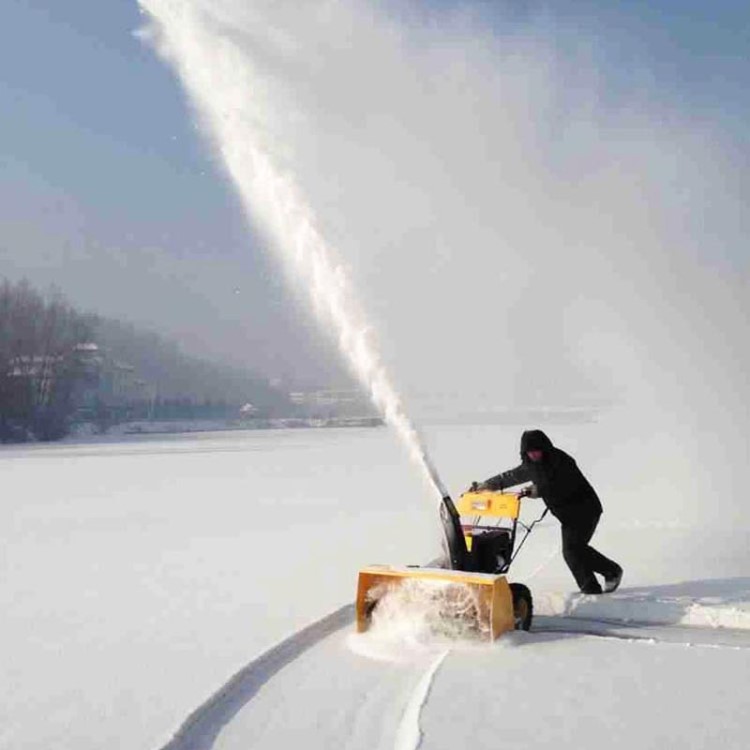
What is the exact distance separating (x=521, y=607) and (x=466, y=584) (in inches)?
21.1

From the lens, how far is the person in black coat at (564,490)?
6.59 metres

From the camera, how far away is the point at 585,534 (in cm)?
673

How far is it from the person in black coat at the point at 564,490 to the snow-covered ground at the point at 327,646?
0.98ft

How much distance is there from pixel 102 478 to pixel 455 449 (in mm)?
12000

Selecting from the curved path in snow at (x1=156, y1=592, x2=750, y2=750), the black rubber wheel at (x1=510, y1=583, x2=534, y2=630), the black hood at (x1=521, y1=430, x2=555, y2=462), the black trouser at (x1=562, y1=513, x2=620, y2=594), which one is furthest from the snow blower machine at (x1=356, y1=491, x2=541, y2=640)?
the black trouser at (x1=562, y1=513, x2=620, y2=594)

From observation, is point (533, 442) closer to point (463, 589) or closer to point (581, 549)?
point (581, 549)

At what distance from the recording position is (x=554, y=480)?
6625 mm

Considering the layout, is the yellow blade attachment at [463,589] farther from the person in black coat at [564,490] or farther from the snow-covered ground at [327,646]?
the person in black coat at [564,490]

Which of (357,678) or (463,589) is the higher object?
(463,589)

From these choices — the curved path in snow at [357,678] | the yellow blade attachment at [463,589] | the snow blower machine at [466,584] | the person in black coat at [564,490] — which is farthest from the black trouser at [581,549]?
the yellow blade attachment at [463,589]

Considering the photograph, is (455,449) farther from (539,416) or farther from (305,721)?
(539,416)

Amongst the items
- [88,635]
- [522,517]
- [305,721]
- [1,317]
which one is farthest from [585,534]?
[1,317]

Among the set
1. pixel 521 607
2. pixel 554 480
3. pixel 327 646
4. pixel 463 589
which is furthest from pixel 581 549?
pixel 327 646

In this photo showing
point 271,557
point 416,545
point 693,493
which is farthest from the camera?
point 693,493
